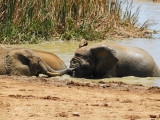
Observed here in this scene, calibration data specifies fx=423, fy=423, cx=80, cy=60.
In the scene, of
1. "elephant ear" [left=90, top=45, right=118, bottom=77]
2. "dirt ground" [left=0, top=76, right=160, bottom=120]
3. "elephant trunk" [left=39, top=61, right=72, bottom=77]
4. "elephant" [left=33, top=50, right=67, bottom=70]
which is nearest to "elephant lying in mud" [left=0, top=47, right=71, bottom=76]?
"elephant trunk" [left=39, top=61, right=72, bottom=77]

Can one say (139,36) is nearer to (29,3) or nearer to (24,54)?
(29,3)

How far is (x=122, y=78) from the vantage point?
9188mm

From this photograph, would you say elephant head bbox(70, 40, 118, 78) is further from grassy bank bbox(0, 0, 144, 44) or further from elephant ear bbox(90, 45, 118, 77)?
grassy bank bbox(0, 0, 144, 44)

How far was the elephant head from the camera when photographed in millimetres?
9148

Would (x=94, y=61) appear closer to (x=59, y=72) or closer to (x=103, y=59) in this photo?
(x=103, y=59)

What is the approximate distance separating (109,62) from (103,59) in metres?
0.15

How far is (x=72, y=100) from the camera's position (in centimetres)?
625

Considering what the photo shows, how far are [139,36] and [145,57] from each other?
370 inches

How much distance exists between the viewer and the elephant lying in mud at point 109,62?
9.17 meters

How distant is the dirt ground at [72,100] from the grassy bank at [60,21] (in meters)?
6.53

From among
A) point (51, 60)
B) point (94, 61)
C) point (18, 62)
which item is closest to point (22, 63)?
point (18, 62)

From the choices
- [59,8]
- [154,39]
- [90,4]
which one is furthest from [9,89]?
[154,39]

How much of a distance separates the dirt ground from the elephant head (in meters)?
0.95

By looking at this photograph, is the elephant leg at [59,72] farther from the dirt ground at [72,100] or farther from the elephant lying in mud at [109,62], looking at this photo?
the dirt ground at [72,100]
